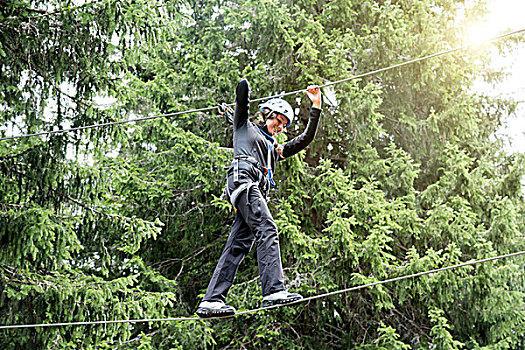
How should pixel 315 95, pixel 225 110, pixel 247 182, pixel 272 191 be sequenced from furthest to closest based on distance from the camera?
pixel 272 191 → pixel 225 110 → pixel 315 95 → pixel 247 182

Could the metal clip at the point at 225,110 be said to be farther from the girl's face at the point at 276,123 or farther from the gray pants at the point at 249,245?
the gray pants at the point at 249,245

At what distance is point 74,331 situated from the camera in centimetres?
708

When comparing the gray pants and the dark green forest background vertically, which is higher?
the dark green forest background

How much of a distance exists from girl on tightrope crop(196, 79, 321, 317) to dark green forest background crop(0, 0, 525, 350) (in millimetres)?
3064

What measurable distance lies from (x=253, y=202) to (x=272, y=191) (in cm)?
574

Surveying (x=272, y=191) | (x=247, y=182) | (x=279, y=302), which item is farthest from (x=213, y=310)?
(x=272, y=191)

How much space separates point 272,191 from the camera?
1005 centimetres

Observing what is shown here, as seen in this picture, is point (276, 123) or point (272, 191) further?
point (272, 191)

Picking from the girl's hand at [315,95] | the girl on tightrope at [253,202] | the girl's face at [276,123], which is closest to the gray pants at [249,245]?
the girl on tightrope at [253,202]

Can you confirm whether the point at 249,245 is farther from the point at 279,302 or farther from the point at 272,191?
the point at 272,191

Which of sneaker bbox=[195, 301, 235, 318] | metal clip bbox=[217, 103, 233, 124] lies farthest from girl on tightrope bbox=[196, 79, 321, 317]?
metal clip bbox=[217, 103, 233, 124]

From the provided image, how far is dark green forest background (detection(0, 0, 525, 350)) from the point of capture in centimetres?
712

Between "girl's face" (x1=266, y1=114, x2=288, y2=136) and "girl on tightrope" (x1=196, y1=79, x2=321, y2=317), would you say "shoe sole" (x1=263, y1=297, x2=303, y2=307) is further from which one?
"girl's face" (x1=266, y1=114, x2=288, y2=136)

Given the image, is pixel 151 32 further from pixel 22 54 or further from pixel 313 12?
pixel 313 12
